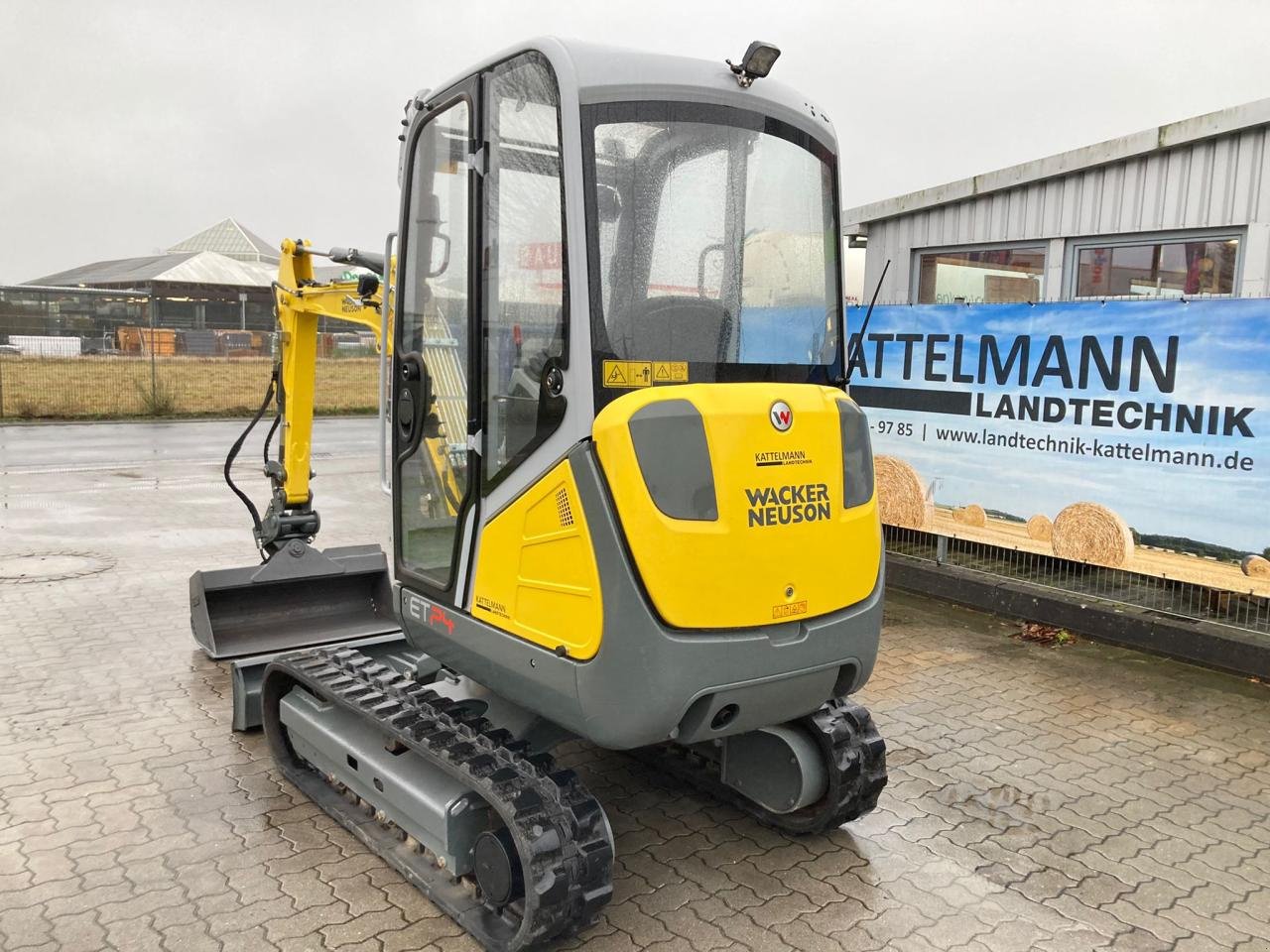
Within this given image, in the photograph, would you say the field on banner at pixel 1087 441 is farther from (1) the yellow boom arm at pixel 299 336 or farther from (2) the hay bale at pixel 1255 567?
(1) the yellow boom arm at pixel 299 336

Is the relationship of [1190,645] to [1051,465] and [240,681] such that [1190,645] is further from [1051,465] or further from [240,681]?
[240,681]

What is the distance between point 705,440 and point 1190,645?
471cm

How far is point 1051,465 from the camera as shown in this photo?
23.5 ft

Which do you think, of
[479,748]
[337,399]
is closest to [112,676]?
[479,748]

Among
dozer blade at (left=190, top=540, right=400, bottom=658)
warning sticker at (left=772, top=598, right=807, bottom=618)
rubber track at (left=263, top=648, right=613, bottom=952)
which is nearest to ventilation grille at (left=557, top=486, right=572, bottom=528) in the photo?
warning sticker at (left=772, top=598, right=807, bottom=618)

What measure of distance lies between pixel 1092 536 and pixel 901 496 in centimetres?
163

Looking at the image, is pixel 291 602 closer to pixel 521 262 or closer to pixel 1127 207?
pixel 521 262

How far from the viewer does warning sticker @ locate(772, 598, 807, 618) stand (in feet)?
10.8

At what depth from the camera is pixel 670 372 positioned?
3.26m

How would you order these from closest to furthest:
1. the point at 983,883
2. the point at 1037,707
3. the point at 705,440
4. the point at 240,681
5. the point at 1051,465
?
1. the point at 705,440
2. the point at 983,883
3. the point at 240,681
4. the point at 1037,707
5. the point at 1051,465

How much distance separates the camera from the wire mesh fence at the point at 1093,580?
21.2 ft

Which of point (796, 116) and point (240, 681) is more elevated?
point (796, 116)

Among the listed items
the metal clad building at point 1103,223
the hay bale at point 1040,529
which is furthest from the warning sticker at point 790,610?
the metal clad building at point 1103,223

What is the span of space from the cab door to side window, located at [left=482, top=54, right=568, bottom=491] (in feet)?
0.25
